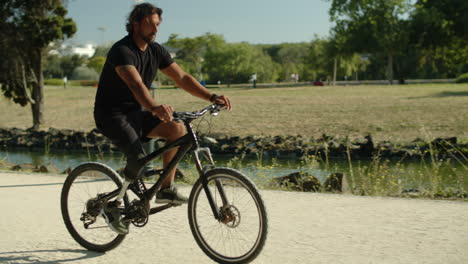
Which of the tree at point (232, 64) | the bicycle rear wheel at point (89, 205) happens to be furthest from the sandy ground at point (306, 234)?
the tree at point (232, 64)

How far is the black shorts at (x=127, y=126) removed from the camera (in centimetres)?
446

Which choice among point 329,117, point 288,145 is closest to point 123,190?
point 288,145

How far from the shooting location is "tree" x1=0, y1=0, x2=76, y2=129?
938 inches

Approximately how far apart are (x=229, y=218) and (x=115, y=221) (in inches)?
39.4

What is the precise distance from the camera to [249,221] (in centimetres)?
414

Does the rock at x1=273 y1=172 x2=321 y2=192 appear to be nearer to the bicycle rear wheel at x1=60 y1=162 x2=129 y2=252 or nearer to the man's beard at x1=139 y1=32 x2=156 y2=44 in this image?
the bicycle rear wheel at x1=60 y1=162 x2=129 y2=252

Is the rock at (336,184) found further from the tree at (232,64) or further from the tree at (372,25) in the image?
the tree at (232,64)

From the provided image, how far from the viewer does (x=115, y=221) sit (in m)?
4.63

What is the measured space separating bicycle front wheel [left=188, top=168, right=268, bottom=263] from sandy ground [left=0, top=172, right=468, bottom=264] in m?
0.31

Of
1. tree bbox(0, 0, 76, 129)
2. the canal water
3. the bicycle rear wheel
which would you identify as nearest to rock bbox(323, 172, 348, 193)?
the canal water

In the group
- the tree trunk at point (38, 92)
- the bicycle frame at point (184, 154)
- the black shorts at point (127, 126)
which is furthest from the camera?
the tree trunk at point (38, 92)

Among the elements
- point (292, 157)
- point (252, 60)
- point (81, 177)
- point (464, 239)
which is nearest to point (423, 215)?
point (464, 239)

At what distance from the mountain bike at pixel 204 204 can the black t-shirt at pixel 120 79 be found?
463 millimetres

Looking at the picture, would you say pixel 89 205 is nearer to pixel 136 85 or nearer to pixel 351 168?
pixel 136 85
